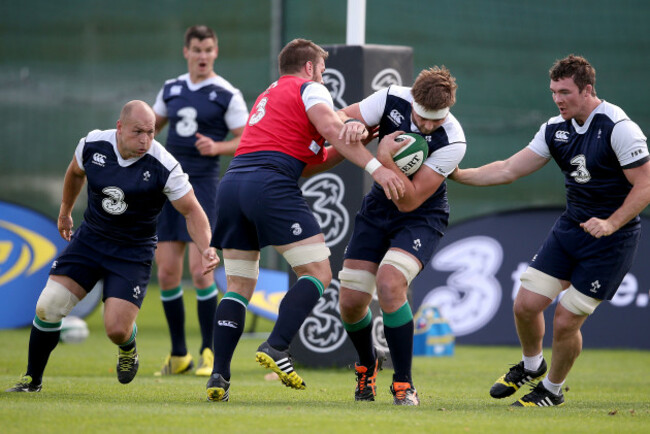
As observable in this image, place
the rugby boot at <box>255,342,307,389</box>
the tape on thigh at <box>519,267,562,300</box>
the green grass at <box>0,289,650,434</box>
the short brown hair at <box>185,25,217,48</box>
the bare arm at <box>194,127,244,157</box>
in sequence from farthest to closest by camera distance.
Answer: the short brown hair at <box>185,25,217,48</box> < the bare arm at <box>194,127,244,157</box> < the tape on thigh at <box>519,267,562,300</box> < the rugby boot at <box>255,342,307,389</box> < the green grass at <box>0,289,650,434</box>

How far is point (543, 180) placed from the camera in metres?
11.4

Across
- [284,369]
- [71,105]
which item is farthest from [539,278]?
[71,105]

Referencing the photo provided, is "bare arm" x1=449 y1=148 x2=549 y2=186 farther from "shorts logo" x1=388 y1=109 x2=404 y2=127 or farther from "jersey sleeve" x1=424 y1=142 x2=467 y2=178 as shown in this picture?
"shorts logo" x1=388 y1=109 x2=404 y2=127

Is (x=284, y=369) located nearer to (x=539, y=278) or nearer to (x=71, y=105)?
(x=539, y=278)

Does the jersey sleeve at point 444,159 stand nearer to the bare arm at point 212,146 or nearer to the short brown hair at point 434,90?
the short brown hair at point 434,90

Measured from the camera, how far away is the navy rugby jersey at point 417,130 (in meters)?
5.82

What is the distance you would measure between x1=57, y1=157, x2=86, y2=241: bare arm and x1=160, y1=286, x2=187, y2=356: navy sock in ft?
5.83

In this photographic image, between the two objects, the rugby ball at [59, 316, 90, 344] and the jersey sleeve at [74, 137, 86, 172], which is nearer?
the jersey sleeve at [74, 137, 86, 172]

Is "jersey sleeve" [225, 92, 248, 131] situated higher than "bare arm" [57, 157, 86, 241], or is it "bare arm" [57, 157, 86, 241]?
"jersey sleeve" [225, 92, 248, 131]

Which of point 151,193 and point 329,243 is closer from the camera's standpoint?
point 151,193

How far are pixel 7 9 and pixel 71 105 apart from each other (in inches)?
54.1

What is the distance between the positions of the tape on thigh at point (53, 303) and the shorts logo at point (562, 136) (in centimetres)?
309

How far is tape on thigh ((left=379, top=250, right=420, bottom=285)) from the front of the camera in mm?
5703

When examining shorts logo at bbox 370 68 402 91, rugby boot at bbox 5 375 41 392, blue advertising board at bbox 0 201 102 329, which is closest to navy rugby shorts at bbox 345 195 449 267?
rugby boot at bbox 5 375 41 392
